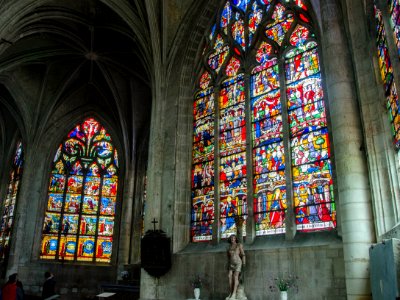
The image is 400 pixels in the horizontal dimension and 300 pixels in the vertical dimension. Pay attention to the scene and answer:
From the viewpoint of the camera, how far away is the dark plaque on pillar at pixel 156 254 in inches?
438

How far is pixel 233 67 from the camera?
12461 mm

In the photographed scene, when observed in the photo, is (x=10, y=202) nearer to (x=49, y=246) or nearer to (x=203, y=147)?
(x=49, y=246)

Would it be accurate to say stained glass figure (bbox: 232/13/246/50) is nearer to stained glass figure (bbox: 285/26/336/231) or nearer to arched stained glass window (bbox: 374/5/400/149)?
stained glass figure (bbox: 285/26/336/231)

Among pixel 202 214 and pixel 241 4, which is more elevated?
Result: pixel 241 4

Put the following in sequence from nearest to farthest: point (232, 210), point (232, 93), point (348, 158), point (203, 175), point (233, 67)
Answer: point (348, 158)
point (232, 210)
point (203, 175)
point (232, 93)
point (233, 67)

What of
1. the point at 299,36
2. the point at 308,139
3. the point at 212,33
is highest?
the point at 212,33

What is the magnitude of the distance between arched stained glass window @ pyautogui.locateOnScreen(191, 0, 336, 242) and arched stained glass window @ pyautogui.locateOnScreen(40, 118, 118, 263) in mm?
7145

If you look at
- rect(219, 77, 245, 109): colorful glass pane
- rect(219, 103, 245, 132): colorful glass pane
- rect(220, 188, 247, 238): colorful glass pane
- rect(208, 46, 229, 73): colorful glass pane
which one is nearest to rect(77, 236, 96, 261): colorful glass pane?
rect(220, 188, 247, 238): colorful glass pane

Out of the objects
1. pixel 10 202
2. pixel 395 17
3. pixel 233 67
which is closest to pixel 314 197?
pixel 395 17

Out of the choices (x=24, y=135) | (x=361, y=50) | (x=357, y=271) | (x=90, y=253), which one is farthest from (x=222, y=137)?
(x=24, y=135)

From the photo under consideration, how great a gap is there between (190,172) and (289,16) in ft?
17.1

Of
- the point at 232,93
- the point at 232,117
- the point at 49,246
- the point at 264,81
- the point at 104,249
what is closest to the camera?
the point at 264,81

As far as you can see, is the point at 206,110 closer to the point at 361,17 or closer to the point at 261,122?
the point at 261,122

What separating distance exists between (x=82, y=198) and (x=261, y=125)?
396 inches
